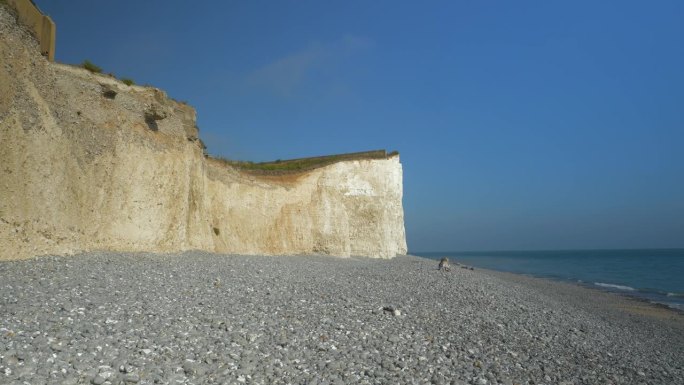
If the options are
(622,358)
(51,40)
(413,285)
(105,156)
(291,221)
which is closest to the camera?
(622,358)

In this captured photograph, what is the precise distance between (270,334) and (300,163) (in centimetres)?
2260

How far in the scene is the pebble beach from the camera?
222 inches

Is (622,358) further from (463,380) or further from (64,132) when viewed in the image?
(64,132)

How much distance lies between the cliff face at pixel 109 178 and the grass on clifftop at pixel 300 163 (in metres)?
0.86

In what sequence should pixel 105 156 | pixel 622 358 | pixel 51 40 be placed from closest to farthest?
1. pixel 622 358
2. pixel 51 40
3. pixel 105 156

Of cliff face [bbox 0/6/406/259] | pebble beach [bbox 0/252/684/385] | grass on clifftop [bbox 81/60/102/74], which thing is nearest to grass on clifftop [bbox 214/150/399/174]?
cliff face [bbox 0/6/406/259]

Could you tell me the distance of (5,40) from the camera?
34.2ft

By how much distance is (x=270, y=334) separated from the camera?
732 cm

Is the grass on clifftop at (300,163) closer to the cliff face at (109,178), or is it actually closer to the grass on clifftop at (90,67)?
the cliff face at (109,178)

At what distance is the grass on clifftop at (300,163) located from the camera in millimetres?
24859

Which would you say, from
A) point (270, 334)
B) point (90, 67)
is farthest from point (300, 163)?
point (270, 334)

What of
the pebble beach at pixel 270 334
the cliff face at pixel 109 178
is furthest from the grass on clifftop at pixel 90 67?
the pebble beach at pixel 270 334

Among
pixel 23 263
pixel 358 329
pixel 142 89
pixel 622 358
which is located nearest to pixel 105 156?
pixel 142 89

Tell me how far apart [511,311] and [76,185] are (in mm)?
12832
